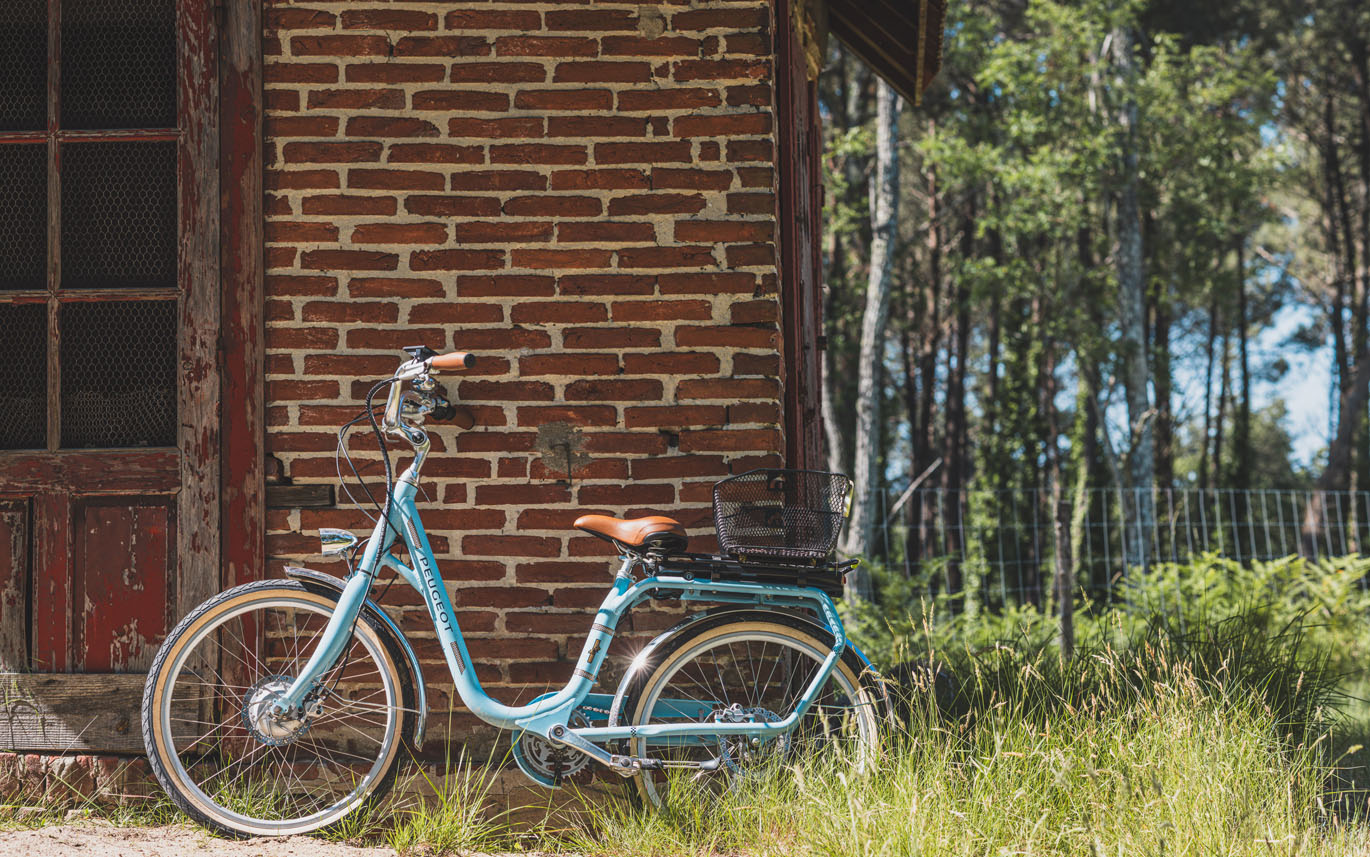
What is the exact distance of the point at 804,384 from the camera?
15.8ft

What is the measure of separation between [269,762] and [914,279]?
20271mm

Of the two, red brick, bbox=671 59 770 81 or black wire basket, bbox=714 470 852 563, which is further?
red brick, bbox=671 59 770 81

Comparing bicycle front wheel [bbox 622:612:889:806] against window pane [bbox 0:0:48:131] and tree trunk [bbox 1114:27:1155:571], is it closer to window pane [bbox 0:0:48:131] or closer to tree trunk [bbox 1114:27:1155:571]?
window pane [bbox 0:0:48:131]

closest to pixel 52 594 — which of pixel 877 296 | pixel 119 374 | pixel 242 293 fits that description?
pixel 119 374

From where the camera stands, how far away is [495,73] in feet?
12.0

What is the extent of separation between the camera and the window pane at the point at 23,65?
12.5ft

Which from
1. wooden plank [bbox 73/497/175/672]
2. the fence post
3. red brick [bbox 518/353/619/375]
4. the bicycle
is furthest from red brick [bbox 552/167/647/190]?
the fence post

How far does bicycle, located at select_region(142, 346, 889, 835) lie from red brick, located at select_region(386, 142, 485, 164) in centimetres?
83

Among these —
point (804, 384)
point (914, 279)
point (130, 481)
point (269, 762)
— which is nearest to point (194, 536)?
point (130, 481)

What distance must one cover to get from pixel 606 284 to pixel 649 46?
84cm

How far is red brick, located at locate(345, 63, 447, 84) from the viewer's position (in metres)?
3.65

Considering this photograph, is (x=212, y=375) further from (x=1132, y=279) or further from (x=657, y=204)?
(x=1132, y=279)

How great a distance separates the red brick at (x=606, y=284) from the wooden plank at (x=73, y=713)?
198 cm

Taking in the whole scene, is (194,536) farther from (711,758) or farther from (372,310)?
(711,758)
